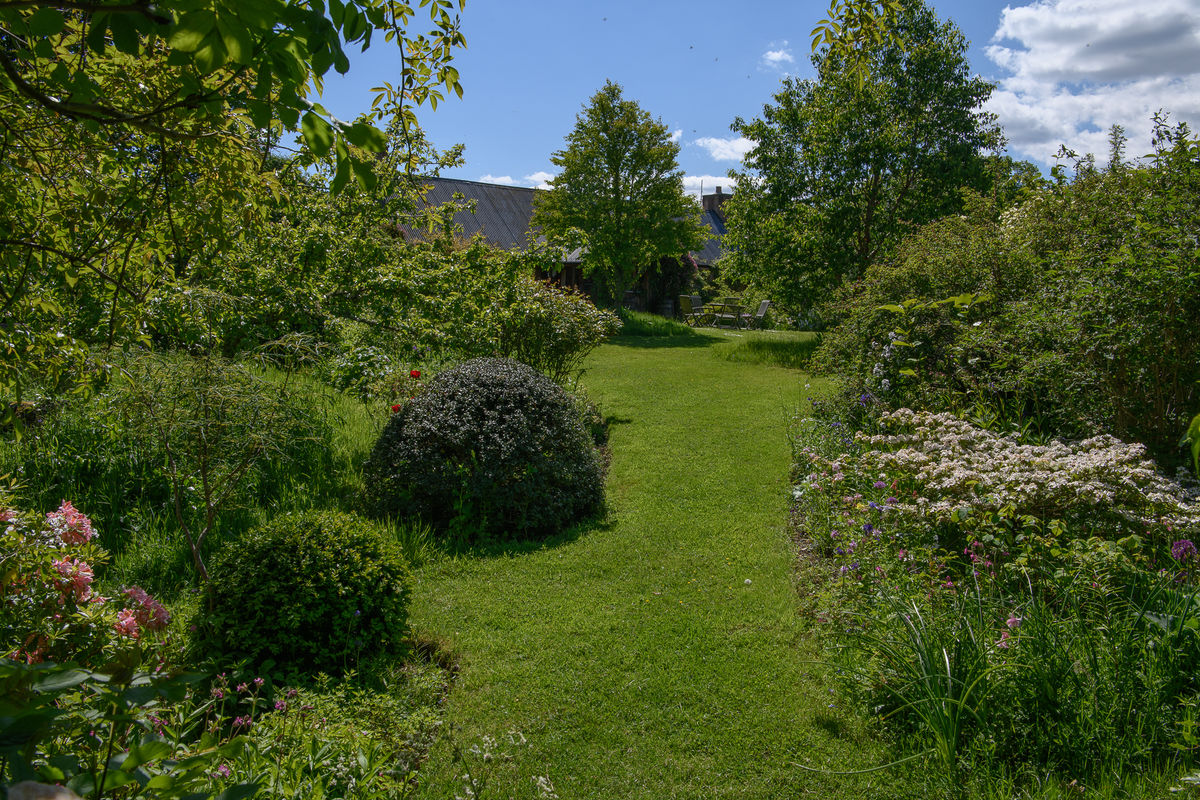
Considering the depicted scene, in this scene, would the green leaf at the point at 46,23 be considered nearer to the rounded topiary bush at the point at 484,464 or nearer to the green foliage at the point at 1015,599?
the green foliage at the point at 1015,599

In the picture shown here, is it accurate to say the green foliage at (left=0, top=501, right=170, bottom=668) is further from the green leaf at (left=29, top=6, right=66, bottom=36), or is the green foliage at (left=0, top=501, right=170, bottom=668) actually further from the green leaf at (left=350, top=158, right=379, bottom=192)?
the green leaf at (left=350, top=158, right=379, bottom=192)

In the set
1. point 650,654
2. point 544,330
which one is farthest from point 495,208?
point 650,654

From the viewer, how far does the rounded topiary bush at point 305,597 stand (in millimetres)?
3781

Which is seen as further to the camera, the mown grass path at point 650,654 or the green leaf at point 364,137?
the mown grass path at point 650,654

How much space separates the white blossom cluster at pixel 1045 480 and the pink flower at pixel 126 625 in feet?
14.2

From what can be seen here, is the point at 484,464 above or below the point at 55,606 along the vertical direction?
below

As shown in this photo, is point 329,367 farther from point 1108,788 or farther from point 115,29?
point 1108,788

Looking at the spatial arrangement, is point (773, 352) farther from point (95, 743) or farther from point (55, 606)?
point (95, 743)

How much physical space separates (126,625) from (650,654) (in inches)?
104

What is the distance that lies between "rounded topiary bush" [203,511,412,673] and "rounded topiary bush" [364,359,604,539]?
1.85m

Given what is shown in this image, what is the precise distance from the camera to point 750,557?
18.4 ft

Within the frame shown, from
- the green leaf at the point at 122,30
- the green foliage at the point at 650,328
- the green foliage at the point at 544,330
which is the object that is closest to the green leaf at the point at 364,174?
the green leaf at the point at 122,30

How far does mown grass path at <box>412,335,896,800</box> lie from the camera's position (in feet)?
10.8

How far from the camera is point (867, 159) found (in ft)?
55.8
